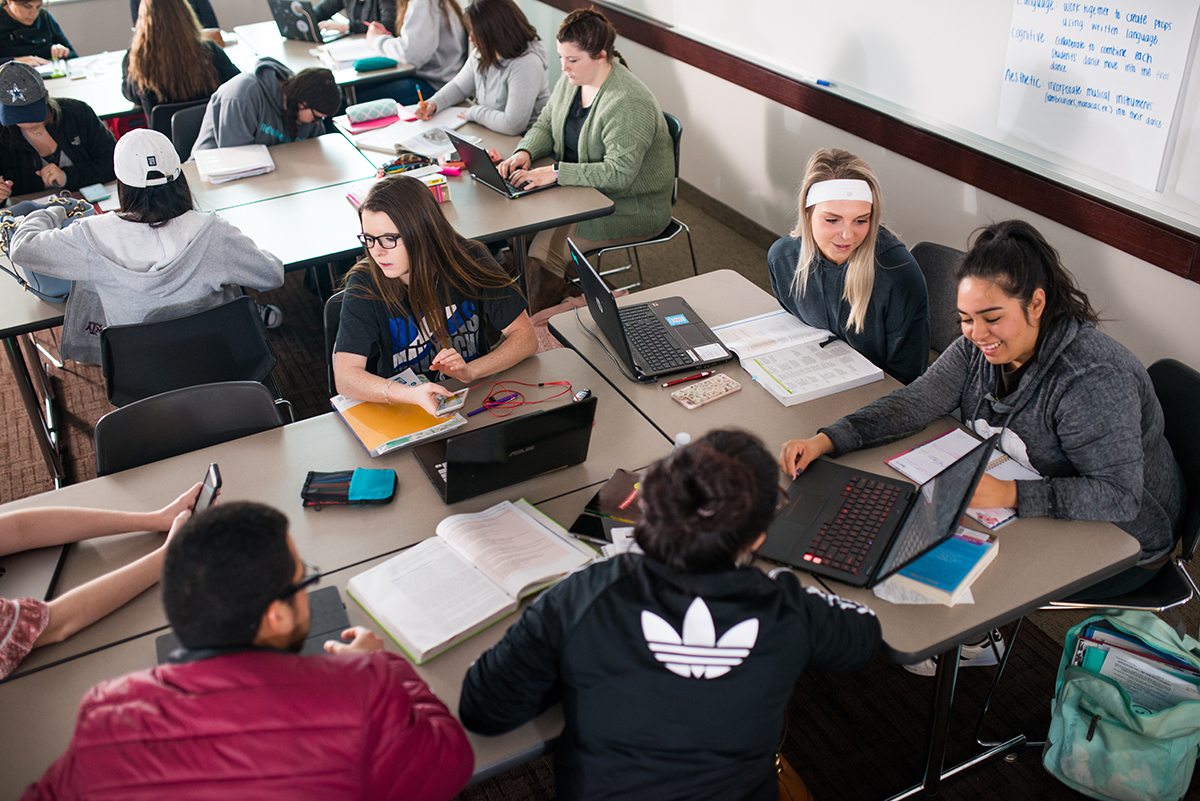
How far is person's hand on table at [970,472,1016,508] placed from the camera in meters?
1.88

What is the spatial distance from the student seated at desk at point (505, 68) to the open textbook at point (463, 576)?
276cm

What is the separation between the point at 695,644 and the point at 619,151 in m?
2.71

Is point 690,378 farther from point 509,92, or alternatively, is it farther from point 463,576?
point 509,92

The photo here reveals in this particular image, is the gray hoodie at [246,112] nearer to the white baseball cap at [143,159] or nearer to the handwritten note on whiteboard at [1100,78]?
the white baseball cap at [143,159]

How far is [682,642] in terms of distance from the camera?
129cm

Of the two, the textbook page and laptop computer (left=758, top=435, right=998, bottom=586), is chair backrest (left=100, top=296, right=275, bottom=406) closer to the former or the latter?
the textbook page

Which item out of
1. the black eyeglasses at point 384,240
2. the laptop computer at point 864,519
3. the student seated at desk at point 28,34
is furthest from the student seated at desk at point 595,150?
the student seated at desk at point 28,34

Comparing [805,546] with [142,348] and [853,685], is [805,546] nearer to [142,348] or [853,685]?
[853,685]

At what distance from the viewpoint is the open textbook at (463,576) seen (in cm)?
165

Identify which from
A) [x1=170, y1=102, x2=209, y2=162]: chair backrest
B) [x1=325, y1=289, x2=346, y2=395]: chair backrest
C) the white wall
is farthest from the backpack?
the white wall

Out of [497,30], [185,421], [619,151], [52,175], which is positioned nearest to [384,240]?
[185,421]

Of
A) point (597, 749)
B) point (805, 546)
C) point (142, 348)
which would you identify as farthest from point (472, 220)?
point (597, 749)

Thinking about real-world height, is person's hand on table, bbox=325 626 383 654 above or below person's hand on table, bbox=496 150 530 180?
below

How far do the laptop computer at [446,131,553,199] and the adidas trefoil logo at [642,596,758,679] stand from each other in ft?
8.36
